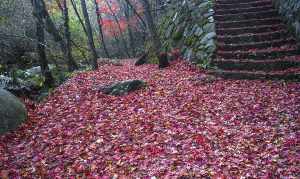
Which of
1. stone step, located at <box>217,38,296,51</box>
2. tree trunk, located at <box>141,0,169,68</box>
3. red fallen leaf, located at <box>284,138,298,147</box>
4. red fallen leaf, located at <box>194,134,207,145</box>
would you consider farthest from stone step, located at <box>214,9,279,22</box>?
red fallen leaf, located at <box>284,138,298,147</box>

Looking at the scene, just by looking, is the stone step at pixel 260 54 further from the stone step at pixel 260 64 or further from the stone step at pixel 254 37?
the stone step at pixel 254 37

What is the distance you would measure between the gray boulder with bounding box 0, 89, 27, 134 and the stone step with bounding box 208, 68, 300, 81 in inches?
265

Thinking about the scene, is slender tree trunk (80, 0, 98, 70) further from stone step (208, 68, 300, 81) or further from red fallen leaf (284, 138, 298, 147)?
red fallen leaf (284, 138, 298, 147)

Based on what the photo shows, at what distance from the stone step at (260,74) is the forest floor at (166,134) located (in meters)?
0.29

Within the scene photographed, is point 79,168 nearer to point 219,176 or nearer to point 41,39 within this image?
point 219,176

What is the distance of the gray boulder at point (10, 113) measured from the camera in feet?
28.3

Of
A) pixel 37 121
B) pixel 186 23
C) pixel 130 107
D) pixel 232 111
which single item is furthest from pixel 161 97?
pixel 186 23

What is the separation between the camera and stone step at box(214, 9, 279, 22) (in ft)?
48.1

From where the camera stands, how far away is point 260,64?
12.0 metres

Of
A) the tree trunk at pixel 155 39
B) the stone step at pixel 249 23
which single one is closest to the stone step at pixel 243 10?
the stone step at pixel 249 23

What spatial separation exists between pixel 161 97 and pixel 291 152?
4.78 m

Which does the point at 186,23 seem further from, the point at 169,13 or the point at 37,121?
the point at 37,121

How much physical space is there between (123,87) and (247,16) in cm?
692

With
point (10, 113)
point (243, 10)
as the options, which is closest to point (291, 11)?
point (243, 10)
